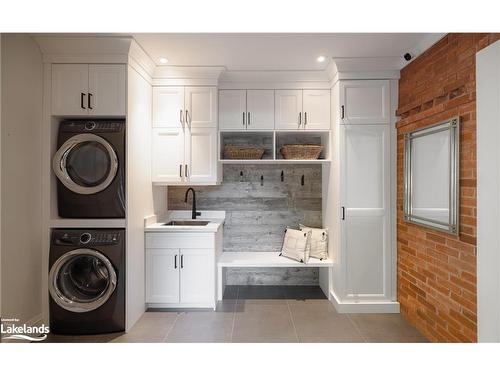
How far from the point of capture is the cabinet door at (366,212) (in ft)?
10.2

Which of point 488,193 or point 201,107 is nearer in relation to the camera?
point 488,193

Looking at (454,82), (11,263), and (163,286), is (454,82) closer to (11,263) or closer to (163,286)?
(163,286)

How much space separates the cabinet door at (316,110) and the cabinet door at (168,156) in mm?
1391

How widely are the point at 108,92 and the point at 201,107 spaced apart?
99cm

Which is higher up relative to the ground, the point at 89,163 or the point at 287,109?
the point at 287,109

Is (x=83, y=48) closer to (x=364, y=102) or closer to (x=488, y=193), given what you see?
(x=364, y=102)

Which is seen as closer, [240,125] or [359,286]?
[359,286]

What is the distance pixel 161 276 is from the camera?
3.12 metres

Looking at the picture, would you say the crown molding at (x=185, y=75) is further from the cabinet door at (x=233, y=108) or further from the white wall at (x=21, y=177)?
the white wall at (x=21, y=177)

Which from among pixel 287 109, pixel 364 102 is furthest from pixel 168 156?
pixel 364 102

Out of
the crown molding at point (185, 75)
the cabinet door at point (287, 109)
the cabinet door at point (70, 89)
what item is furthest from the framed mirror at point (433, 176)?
the cabinet door at point (70, 89)

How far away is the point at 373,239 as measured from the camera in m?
3.12

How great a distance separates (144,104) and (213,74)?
0.79 metres
